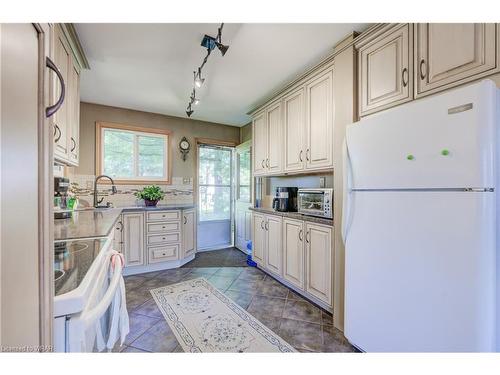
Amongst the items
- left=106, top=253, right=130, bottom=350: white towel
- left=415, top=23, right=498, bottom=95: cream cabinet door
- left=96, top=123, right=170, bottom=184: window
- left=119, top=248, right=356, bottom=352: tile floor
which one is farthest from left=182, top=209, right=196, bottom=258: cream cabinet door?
left=415, top=23, right=498, bottom=95: cream cabinet door

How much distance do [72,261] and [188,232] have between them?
2.69 m

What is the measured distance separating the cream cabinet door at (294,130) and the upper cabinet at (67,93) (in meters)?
2.02

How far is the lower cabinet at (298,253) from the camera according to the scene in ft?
6.75

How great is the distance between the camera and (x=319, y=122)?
222cm

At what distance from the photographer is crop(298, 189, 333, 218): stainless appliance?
2068 mm

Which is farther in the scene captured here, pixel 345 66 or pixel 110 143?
pixel 110 143

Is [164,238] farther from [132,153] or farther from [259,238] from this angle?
[132,153]

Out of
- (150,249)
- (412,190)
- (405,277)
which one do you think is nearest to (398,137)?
(412,190)

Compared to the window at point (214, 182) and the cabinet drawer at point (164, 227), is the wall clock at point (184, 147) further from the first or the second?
the cabinet drawer at point (164, 227)

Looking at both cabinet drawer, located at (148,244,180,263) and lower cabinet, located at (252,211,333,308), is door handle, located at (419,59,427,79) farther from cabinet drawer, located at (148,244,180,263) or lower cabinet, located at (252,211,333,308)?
cabinet drawer, located at (148,244,180,263)

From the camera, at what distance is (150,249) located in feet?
10.3

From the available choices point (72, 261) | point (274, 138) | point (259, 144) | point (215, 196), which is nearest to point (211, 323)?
point (72, 261)

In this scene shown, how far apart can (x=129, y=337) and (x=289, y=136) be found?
7.85ft

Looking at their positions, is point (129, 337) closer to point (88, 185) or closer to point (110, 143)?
point (88, 185)
